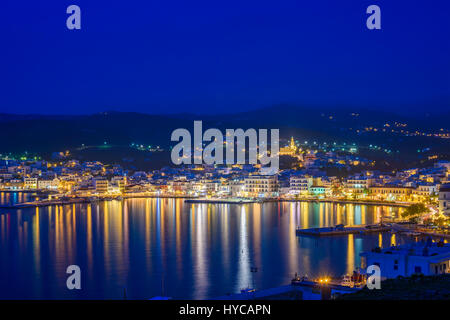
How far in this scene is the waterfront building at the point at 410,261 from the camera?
506 centimetres

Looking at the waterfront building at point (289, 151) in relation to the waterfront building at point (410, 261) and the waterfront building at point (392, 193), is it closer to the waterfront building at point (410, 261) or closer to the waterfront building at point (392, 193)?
the waterfront building at point (392, 193)

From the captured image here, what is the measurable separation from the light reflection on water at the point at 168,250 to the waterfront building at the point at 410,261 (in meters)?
1.62

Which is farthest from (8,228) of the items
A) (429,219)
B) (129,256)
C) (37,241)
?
(429,219)

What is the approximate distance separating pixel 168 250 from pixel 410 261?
4708 millimetres

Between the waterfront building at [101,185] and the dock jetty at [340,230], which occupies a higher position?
the waterfront building at [101,185]

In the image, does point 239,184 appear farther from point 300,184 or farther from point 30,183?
point 30,183

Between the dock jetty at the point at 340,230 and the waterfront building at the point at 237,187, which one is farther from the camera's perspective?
the waterfront building at the point at 237,187

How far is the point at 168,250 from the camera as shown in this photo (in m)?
9.16

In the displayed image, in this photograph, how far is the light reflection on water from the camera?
6727 mm

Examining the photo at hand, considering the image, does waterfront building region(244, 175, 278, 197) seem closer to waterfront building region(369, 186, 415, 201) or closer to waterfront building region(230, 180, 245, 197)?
waterfront building region(230, 180, 245, 197)

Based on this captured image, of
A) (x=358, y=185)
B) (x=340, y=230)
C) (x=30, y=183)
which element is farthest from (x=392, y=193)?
(x=30, y=183)

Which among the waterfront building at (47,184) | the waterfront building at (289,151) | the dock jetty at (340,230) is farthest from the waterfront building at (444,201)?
the waterfront building at (289,151)
